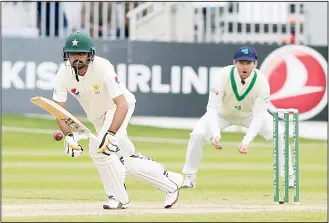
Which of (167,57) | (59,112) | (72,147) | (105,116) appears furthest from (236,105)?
(167,57)

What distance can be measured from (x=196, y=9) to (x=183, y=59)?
6.80 feet

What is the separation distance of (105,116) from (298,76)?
37.0 ft

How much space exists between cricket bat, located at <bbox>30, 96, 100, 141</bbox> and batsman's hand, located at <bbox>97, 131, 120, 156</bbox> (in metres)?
0.14

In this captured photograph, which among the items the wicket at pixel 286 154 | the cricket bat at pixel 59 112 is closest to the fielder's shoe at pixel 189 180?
the wicket at pixel 286 154

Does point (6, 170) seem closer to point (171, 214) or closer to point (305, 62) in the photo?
point (171, 214)

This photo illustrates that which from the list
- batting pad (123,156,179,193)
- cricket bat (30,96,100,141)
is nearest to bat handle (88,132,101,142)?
cricket bat (30,96,100,141)

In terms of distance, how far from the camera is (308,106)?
18500 millimetres

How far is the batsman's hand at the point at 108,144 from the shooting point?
7066 mm

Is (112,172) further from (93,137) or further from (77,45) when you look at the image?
(77,45)

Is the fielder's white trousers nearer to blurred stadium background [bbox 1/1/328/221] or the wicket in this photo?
the wicket

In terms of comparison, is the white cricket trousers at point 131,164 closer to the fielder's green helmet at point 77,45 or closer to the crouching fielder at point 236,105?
the fielder's green helmet at point 77,45

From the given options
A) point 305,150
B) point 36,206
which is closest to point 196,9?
point 305,150

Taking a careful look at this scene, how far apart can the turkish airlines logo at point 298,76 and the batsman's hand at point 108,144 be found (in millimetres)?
11276

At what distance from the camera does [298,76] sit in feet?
60.3
